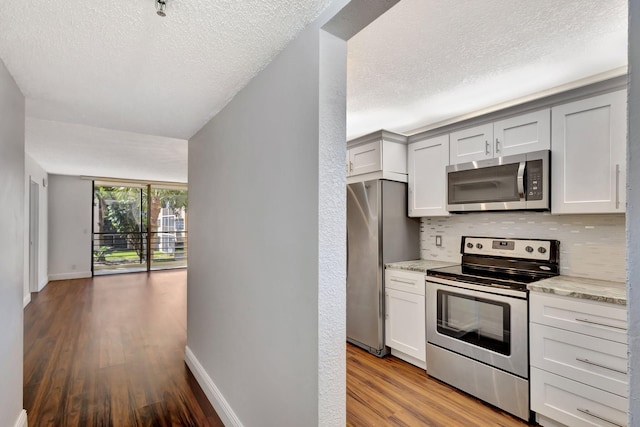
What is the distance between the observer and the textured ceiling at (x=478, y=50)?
161cm

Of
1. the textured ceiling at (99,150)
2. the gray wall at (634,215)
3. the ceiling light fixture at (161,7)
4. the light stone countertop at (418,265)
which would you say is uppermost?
the textured ceiling at (99,150)

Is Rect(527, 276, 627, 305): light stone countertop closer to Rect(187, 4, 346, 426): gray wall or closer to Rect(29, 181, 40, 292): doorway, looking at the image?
Rect(187, 4, 346, 426): gray wall

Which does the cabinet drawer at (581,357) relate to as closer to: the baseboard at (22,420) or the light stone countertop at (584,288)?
the light stone countertop at (584,288)

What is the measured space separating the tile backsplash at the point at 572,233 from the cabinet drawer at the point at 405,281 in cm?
56

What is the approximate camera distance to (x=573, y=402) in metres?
2.00

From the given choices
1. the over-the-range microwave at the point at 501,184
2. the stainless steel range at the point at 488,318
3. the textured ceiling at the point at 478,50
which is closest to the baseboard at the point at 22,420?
the stainless steel range at the point at 488,318

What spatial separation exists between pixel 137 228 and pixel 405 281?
24.3ft

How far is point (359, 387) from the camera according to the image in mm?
2623

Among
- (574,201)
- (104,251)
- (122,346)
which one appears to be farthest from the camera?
(104,251)

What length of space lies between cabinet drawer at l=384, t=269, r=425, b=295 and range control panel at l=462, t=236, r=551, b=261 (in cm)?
56

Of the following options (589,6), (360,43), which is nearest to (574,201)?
(589,6)

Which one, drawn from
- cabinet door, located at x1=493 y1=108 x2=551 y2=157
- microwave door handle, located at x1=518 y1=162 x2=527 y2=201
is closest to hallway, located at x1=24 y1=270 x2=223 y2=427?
microwave door handle, located at x1=518 y1=162 x2=527 y2=201

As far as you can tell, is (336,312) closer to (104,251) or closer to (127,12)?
(127,12)

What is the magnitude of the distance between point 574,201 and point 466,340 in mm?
1304
